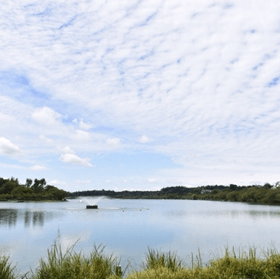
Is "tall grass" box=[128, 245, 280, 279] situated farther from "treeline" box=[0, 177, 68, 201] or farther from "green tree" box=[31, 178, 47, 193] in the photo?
"green tree" box=[31, 178, 47, 193]

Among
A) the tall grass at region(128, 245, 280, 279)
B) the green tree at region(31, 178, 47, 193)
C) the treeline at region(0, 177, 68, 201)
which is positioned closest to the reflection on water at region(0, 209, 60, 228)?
the tall grass at region(128, 245, 280, 279)

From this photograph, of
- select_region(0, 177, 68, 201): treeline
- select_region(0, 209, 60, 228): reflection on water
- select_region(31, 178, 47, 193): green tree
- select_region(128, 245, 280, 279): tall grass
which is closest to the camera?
select_region(128, 245, 280, 279): tall grass

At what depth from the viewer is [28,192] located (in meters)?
166

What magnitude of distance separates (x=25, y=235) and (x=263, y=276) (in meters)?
27.9

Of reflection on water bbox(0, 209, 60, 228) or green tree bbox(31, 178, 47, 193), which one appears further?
green tree bbox(31, 178, 47, 193)

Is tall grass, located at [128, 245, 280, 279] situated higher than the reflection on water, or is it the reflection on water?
tall grass, located at [128, 245, 280, 279]

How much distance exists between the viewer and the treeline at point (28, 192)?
15550 cm

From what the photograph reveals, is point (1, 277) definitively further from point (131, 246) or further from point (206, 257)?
point (131, 246)

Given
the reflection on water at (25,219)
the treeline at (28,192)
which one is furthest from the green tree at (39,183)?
the reflection on water at (25,219)

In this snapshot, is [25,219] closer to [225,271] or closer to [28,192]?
[225,271]

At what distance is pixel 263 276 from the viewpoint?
9.76 metres

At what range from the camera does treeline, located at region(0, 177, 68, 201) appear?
156 meters

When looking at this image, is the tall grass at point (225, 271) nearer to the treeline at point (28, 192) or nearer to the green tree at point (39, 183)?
the treeline at point (28, 192)

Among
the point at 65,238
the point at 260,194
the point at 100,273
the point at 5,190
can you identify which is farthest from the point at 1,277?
the point at 5,190
